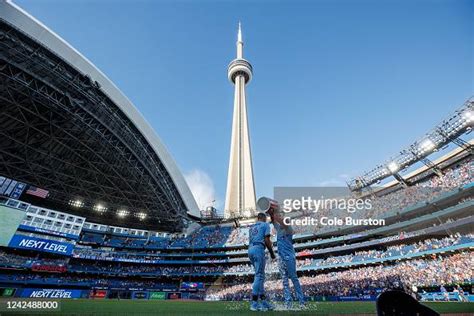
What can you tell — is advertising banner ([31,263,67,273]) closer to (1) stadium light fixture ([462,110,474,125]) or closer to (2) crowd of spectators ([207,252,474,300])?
(2) crowd of spectators ([207,252,474,300])

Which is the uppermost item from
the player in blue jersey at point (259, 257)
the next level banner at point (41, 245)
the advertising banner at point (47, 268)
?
the next level banner at point (41, 245)

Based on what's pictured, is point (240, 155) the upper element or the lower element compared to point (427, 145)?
upper

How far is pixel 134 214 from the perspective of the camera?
53688 mm

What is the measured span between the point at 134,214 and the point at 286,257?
1981 inches

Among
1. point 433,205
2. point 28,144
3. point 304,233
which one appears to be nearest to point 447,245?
point 433,205

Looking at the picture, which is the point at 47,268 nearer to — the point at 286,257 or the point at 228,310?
the point at 228,310

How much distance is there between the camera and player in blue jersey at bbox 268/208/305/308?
9102 millimetres

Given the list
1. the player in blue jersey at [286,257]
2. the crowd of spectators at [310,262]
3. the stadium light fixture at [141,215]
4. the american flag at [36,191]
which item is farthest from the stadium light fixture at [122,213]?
the player in blue jersey at [286,257]

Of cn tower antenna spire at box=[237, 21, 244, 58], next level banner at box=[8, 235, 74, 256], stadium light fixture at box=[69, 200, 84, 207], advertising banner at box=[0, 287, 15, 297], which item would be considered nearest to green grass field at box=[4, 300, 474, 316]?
advertising banner at box=[0, 287, 15, 297]

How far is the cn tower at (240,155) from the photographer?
80.6 metres

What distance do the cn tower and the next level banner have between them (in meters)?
43.0

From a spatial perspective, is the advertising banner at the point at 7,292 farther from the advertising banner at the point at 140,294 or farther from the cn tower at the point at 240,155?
the cn tower at the point at 240,155

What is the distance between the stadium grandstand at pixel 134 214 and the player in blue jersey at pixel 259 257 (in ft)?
59.7

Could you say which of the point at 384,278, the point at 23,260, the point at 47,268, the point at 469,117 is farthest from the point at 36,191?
the point at 469,117
